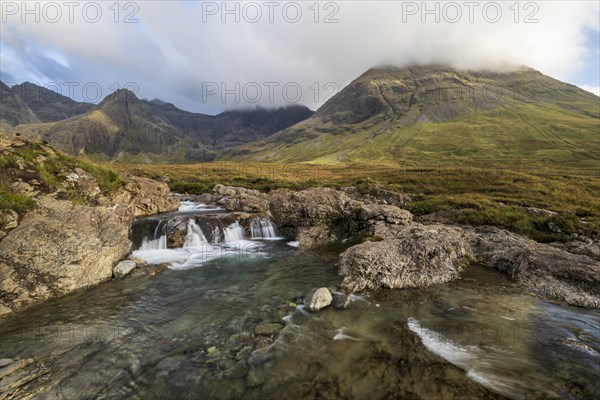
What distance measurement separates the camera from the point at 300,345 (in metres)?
12.2

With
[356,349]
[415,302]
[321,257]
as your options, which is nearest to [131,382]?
[356,349]

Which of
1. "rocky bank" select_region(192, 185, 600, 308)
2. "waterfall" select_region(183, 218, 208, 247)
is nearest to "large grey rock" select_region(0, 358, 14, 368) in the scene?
"rocky bank" select_region(192, 185, 600, 308)

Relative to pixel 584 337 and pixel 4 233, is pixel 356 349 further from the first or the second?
pixel 4 233

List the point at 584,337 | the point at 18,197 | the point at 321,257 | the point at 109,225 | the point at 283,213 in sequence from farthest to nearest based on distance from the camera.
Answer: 1. the point at 283,213
2. the point at 321,257
3. the point at 109,225
4. the point at 18,197
5. the point at 584,337

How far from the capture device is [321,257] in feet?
80.6

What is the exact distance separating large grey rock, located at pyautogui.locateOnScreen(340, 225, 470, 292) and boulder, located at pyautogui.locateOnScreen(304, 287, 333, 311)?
1718mm

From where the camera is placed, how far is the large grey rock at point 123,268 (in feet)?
64.5

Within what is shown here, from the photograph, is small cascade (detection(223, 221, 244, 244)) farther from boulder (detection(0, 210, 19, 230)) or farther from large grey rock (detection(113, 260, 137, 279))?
boulder (detection(0, 210, 19, 230))

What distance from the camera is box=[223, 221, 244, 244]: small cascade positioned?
98.6ft

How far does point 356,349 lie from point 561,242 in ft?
77.7

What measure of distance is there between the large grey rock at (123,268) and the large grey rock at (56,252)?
15.4 inches

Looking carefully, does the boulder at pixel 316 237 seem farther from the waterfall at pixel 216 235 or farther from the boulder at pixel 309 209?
the waterfall at pixel 216 235

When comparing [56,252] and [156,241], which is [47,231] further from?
[156,241]

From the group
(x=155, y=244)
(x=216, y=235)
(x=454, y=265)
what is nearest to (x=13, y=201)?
(x=155, y=244)
